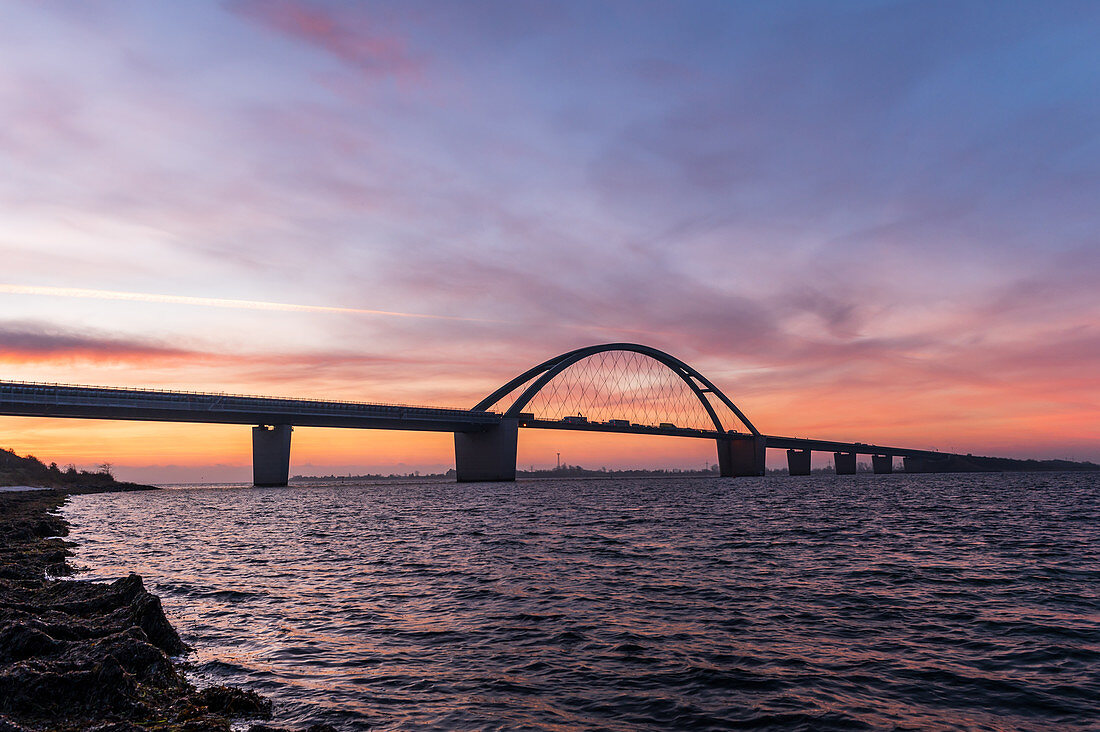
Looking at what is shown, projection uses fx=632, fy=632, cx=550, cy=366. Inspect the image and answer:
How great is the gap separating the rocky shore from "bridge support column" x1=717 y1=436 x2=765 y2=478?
570ft

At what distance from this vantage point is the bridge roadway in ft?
282

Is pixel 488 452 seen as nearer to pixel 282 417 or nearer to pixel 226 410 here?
pixel 282 417

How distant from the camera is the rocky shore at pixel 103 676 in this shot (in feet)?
26.2

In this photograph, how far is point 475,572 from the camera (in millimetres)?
20828

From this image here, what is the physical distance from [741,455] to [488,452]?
275ft

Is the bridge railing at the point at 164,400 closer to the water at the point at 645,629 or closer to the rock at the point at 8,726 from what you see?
the water at the point at 645,629

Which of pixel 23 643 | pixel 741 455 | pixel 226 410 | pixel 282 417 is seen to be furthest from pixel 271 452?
pixel 741 455

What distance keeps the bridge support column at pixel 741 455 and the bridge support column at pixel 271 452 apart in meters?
114

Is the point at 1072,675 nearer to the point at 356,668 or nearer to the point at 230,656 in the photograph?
the point at 356,668

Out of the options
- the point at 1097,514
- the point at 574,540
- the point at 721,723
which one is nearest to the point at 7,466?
the point at 574,540

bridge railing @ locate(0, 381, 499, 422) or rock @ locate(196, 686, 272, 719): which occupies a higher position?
bridge railing @ locate(0, 381, 499, 422)

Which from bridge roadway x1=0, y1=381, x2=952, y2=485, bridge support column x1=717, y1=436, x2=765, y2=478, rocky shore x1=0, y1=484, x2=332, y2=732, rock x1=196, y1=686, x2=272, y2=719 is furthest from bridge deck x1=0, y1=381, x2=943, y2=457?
rock x1=196, y1=686, x2=272, y2=719

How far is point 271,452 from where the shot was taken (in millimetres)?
112062

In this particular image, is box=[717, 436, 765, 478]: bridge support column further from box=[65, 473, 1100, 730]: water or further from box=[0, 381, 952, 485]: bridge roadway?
box=[65, 473, 1100, 730]: water
